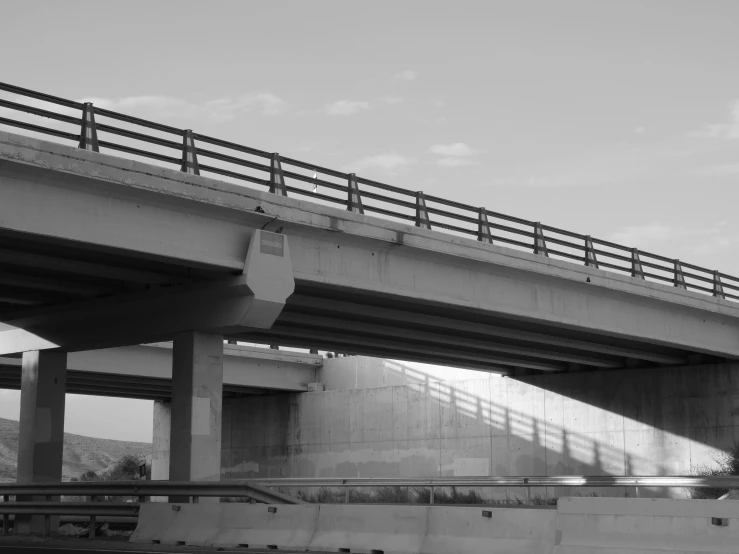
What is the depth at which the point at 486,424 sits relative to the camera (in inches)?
1772

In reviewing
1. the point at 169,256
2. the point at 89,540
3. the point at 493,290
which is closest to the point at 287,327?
the point at 493,290

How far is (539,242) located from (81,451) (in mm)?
108880

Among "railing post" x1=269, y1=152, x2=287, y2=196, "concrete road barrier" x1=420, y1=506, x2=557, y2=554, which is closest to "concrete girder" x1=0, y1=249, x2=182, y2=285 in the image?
"railing post" x1=269, y1=152, x2=287, y2=196

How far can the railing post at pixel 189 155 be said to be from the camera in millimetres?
21719

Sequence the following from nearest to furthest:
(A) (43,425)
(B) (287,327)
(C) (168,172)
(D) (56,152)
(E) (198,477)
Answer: (D) (56,152), (C) (168,172), (E) (198,477), (A) (43,425), (B) (287,327)

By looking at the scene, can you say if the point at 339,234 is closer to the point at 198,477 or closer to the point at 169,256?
the point at 169,256

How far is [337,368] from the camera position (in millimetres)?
50719

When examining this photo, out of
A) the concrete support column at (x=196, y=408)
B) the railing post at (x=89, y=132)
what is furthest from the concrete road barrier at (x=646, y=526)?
the concrete support column at (x=196, y=408)

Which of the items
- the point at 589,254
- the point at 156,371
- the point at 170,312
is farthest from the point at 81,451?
the point at 170,312

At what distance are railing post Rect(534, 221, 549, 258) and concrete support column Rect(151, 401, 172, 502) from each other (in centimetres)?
2854

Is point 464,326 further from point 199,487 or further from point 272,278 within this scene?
point 199,487

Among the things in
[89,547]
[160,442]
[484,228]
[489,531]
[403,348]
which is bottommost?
[89,547]

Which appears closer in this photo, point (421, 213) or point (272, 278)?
point (272, 278)

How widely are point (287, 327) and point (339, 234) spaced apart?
31.7ft
